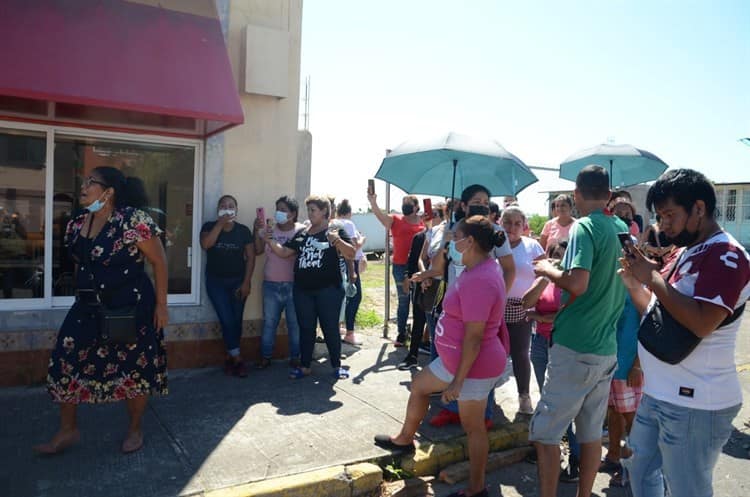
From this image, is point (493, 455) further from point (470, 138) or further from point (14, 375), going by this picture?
point (14, 375)

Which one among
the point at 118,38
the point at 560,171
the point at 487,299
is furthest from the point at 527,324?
the point at 118,38

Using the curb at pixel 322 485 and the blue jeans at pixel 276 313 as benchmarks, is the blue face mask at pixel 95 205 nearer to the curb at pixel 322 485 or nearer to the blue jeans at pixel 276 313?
the curb at pixel 322 485

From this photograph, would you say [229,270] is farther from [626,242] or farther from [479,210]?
[626,242]

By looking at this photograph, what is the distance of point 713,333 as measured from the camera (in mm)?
2479

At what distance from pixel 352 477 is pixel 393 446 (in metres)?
0.49

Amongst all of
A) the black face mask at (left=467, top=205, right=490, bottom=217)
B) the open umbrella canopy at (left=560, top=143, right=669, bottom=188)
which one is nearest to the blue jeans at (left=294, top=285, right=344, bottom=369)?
the black face mask at (left=467, top=205, right=490, bottom=217)

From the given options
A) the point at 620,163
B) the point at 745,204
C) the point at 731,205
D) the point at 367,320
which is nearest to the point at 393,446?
the point at 367,320

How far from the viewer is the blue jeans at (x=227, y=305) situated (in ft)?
19.3

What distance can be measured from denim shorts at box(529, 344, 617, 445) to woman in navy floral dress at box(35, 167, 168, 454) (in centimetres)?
267

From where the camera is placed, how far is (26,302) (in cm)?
543

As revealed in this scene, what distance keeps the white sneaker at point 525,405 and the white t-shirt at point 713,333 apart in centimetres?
264

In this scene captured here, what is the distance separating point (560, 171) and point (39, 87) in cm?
636

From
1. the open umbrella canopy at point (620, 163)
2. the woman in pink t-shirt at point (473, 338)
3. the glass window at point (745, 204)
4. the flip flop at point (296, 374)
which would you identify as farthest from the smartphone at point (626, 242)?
the glass window at point (745, 204)

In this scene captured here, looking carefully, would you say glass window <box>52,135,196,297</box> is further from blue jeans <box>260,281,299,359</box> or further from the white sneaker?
the white sneaker
